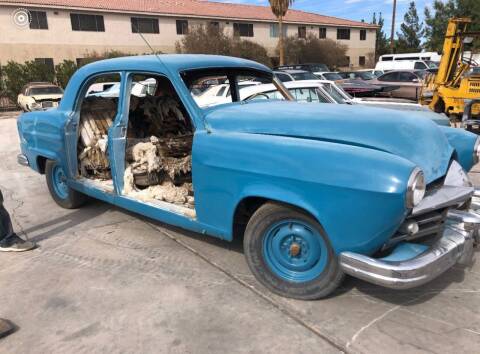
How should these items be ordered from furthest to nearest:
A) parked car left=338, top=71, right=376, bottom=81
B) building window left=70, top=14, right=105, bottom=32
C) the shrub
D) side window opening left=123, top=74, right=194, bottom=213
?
the shrub → building window left=70, top=14, right=105, bottom=32 → parked car left=338, top=71, right=376, bottom=81 → side window opening left=123, top=74, right=194, bottom=213

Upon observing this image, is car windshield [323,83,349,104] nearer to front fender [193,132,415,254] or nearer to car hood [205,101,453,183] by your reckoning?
→ car hood [205,101,453,183]

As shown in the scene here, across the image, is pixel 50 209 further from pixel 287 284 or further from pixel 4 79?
pixel 4 79

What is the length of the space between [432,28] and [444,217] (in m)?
54.1

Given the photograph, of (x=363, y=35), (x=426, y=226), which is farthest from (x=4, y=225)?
(x=363, y=35)

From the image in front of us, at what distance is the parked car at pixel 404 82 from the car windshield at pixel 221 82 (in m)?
13.3

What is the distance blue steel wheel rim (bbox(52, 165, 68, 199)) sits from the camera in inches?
210

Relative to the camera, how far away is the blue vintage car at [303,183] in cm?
260

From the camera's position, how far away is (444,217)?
2.93 meters

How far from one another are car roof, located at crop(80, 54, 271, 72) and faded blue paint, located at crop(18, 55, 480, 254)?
1 cm

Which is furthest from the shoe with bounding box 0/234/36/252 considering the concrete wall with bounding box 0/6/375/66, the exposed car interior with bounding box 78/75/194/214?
the concrete wall with bounding box 0/6/375/66

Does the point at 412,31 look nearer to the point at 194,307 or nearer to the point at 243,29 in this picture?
the point at 243,29


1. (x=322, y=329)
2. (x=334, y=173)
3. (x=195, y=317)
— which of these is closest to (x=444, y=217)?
(x=334, y=173)

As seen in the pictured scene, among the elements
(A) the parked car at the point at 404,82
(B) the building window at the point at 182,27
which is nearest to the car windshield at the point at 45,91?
(A) the parked car at the point at 404,82

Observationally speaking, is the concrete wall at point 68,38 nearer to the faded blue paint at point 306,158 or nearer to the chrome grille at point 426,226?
the faded blue paint at point 306,158
